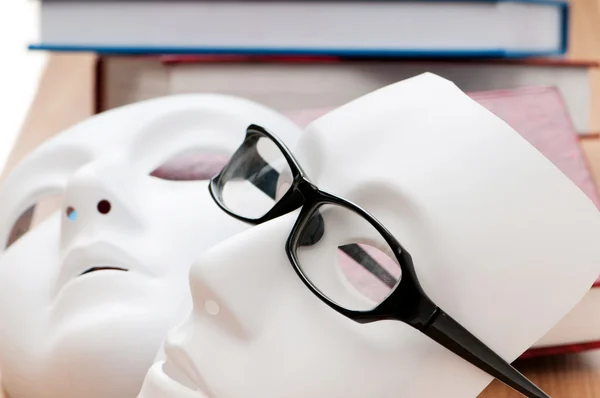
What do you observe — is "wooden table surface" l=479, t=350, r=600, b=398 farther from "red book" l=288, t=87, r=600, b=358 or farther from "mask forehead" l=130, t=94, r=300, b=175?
"mask forehead" l=130, t=94, r=300, b=175

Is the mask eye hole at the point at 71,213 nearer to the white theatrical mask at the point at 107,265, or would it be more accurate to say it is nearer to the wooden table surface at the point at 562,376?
the white theatrical mask at the point at 107,265

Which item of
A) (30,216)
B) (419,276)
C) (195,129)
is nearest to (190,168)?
(195,129)

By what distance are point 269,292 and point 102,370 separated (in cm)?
15

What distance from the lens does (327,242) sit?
1.37ft

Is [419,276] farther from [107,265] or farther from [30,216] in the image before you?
[30,216]

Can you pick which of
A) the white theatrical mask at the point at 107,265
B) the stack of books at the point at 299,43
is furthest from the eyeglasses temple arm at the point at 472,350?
the stack of books at the point at 299,43

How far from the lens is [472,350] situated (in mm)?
398

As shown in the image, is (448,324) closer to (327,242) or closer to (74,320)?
(327,242)

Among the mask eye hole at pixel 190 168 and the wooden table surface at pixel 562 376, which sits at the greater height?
the mask eye hole at pixel 190 168

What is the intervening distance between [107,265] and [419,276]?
8.4 inches

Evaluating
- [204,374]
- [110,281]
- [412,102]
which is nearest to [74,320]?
[110,281]

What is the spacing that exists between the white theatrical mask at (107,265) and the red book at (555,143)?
212 millimetres

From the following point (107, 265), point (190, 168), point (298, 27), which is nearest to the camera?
point (107, 265)

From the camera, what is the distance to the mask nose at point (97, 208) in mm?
522
